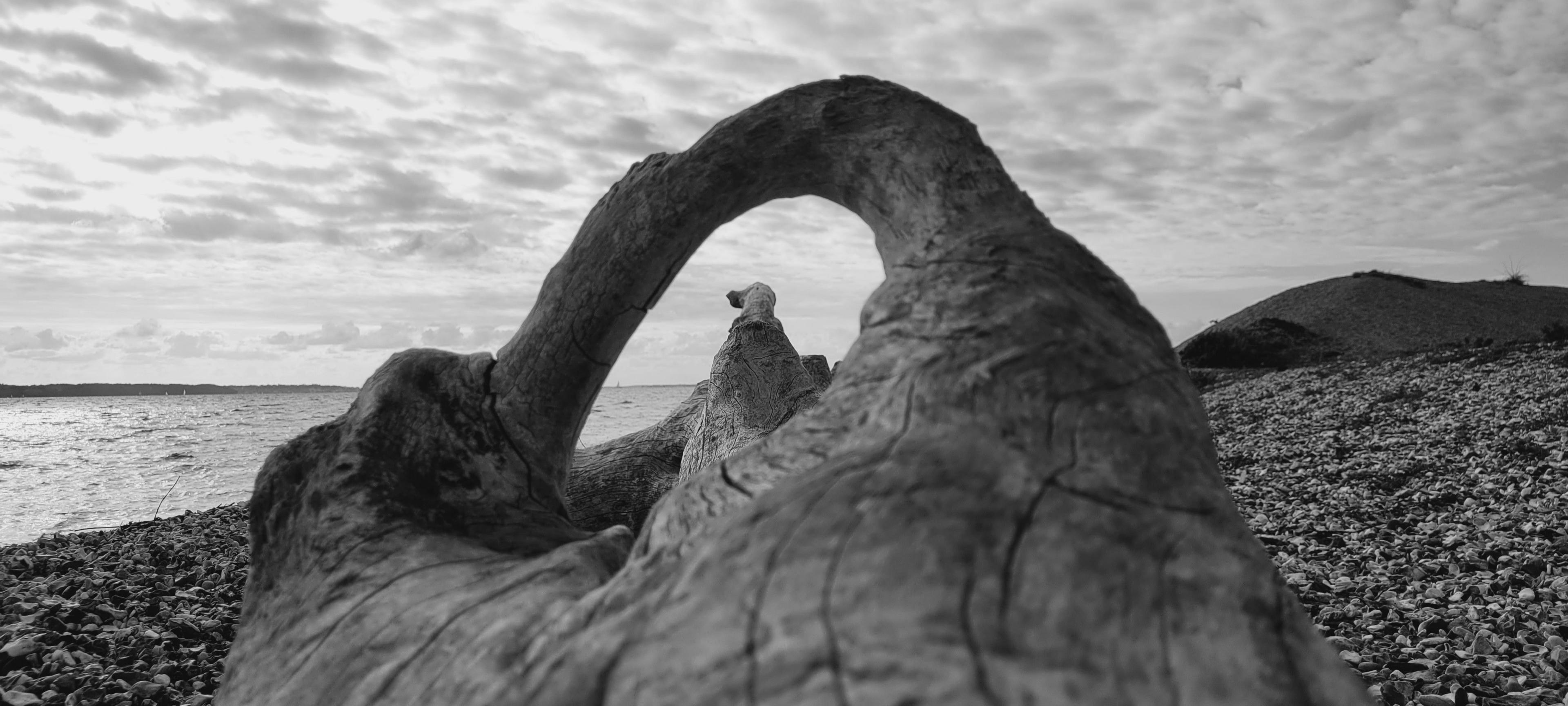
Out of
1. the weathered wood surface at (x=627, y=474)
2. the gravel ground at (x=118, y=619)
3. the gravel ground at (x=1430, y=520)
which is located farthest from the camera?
the weathered wood surface at (x=627, y=474)

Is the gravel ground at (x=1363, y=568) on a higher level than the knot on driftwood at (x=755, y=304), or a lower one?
lower

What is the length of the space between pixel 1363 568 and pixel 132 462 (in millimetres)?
29183

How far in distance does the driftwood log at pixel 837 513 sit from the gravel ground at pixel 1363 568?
10.9 ft

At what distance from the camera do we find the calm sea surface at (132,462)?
15.7 meters

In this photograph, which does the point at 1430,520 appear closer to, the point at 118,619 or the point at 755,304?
the point at 755,304

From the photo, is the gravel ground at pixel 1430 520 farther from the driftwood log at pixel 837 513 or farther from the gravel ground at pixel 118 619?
the gravel ground at pixel 118 619

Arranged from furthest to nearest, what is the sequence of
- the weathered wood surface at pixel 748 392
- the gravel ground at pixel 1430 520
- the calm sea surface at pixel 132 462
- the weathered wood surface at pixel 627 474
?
1. the calm sea surface at pixel 132 462
2. the weathered wood surface at pixel 627 474
3. the weathered wood surface at pixel 748 392
4. the gravel ground at pixel 1430 520

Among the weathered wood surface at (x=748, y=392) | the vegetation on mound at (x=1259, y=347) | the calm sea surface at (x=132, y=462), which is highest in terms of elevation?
the vegetation on mound at (x=1259, y=347)

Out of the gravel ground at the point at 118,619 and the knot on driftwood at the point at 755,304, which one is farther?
the knot on driftwood at the point at 755,304

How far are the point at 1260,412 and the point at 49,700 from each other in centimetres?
1741

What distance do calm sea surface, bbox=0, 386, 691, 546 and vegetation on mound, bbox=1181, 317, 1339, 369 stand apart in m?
15.4

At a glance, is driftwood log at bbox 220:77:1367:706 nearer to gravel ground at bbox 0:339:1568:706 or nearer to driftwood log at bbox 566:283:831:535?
gravel ground at bbox 0:339:1568:706

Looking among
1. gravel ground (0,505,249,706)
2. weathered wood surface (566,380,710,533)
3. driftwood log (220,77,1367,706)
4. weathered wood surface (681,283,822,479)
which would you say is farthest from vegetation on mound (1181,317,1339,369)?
driftwood log (220,77,1367,706)

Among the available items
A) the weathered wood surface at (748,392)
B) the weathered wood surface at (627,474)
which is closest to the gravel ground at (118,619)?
the weathered wood surface at (627,474)
